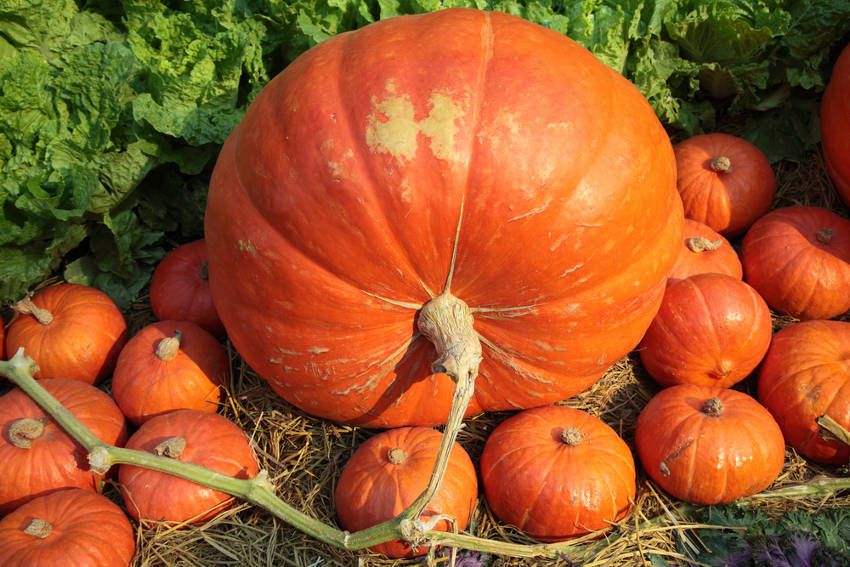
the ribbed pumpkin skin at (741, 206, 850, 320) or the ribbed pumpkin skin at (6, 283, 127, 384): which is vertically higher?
the ribbed pumpkin skin at (6, 283, 127, 384)

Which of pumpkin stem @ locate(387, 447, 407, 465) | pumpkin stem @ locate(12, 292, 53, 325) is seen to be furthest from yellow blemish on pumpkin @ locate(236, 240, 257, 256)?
pumpkin stem @ locate(12, 292, 53, 325)

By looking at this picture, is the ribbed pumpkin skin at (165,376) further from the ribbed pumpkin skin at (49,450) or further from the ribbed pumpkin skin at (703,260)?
the ribbed pumpkin skin at (703,260)

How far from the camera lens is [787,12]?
3689mm

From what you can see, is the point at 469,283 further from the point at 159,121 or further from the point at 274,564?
the point at 159,121

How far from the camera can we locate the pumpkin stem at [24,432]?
2562 millimetres

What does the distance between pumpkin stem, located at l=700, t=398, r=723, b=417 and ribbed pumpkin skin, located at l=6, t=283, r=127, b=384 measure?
2764mm

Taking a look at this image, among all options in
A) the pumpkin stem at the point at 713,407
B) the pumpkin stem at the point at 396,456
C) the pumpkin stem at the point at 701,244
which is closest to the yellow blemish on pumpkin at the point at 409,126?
the pumpkin stem at the point at 396,456

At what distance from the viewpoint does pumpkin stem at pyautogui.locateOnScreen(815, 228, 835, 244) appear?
328cm

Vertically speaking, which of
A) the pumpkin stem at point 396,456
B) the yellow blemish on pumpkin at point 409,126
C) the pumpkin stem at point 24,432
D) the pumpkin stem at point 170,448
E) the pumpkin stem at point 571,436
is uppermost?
the yellow blemish on pumpkin at point 409,126

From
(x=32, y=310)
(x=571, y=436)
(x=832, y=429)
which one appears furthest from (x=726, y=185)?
(x=32, y=310)

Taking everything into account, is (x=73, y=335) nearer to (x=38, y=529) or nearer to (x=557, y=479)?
(x=38, y=529)

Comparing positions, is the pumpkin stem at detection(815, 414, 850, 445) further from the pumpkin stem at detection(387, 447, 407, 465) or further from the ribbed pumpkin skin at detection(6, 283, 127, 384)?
the ribbed pumpkin skin at detection(6, 283, 127, 384)

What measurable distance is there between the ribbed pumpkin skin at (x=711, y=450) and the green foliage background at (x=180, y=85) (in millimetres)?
1920

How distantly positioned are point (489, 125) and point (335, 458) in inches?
61.9
